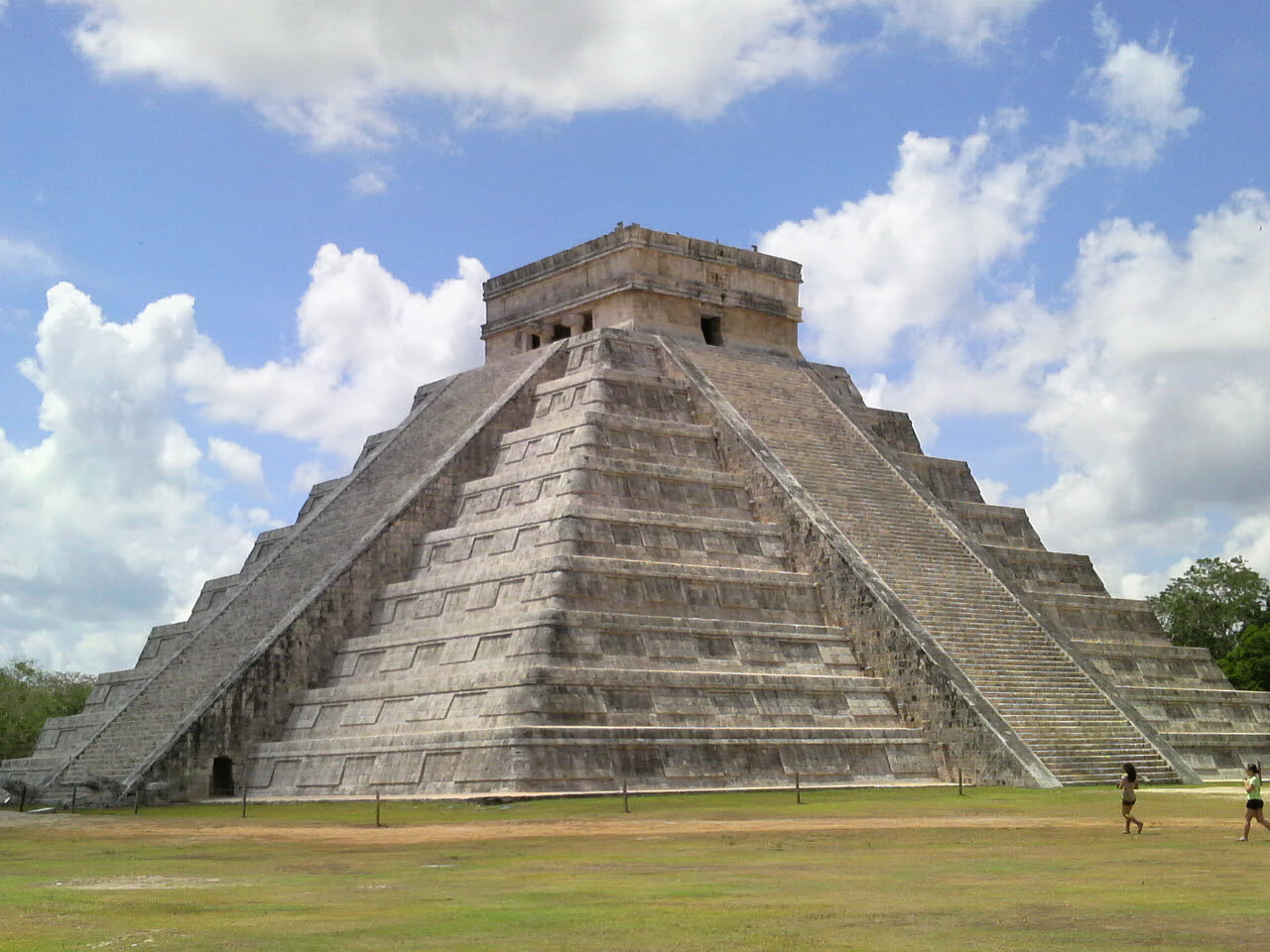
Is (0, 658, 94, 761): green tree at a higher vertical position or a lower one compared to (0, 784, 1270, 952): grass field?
higher

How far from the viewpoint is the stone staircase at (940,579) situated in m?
26.2

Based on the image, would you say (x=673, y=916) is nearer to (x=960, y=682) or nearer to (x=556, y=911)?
(x=556, y=911)

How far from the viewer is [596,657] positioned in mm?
24875

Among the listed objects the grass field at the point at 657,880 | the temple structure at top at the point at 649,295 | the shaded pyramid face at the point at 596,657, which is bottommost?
the grass field at the point at 657,880

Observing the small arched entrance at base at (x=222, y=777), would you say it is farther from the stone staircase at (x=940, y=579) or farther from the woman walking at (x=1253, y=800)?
the woman walking at (x=1253, y=800)

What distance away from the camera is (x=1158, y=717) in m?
30.4

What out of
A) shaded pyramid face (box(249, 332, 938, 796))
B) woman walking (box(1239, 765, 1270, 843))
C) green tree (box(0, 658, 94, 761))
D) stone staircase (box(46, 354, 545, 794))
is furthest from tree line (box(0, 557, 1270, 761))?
woman walking (box(1239, 765, 1270, 843))

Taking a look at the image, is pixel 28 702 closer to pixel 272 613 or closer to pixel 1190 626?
pixel 272 613

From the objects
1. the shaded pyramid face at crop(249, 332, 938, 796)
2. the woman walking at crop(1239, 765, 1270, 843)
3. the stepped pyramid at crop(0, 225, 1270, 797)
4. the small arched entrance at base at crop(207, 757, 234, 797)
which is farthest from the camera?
the small arched entrance at base at crop(207, 757, 234, 797)

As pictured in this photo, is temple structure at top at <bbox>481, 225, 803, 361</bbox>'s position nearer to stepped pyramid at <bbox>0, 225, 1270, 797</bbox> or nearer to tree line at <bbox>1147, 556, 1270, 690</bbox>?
stepped pyramid at <bbox>0, 225, 1270, 797</bbox>

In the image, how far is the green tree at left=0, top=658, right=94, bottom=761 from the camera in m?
48.6

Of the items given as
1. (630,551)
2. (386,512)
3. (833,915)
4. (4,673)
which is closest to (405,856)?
(833,915)

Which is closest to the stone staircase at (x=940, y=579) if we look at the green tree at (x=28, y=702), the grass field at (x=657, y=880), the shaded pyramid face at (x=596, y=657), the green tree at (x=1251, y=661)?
the shaded pyramid face at (x=596, y=657)

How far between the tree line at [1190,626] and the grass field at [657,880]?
3032 centimetres
